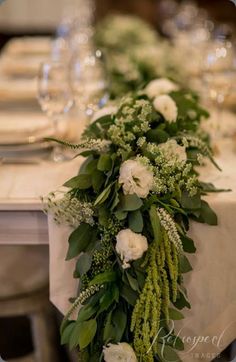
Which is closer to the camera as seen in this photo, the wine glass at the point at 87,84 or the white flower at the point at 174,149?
the white flower at the point at 174,149

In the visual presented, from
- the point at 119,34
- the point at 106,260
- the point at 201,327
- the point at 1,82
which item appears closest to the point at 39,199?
the point at 106,260

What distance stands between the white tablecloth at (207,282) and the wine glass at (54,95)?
1.30ft

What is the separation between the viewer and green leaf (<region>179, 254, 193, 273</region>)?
4.11ft

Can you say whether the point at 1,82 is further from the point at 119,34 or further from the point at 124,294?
the point at 124,294

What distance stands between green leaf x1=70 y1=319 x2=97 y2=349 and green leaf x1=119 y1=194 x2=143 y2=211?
0.25 metres

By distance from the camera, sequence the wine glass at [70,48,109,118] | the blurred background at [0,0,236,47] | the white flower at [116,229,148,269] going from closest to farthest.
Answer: the white flower at [116,229,148,269] < the wine glass at [70,48,109,118] < the blurred background at [0,0,236,47]

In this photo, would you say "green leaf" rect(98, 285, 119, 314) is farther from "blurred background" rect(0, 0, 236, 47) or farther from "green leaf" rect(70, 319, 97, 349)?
"blurred background" rect(0, 0, 236, 47)

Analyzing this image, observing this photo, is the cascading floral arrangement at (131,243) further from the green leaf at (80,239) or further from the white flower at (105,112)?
the white flower at (105,112)

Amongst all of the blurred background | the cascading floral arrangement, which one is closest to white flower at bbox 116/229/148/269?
the cascading floral arrangement

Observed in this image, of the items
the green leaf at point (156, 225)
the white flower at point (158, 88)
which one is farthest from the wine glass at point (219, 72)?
the green leaf at point (156, 225)

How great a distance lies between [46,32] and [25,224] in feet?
19.3

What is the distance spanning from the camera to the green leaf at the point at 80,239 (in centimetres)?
126

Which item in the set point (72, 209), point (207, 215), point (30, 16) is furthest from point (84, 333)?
point (30, 16)

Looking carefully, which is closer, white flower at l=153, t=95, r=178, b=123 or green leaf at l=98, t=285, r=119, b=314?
green leaf at l=98, t=285, r=119, b=314
